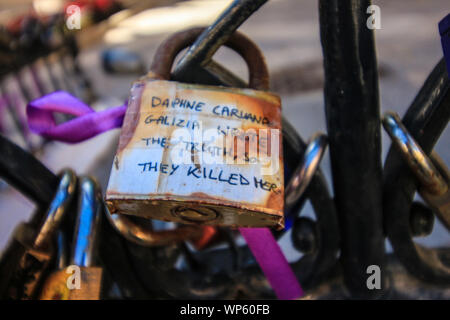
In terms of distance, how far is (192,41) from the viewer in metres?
0.61

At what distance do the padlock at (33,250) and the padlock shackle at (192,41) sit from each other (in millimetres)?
231

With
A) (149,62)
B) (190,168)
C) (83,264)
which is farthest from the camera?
(149,62)

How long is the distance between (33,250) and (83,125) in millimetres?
202

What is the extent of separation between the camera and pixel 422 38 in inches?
107

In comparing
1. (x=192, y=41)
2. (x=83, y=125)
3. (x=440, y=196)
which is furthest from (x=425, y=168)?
(x=83, y=125)

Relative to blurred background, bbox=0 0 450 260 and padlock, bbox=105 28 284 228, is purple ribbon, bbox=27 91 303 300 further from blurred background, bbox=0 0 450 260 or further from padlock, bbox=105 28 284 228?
blurred background, bbox=0 0 450 260

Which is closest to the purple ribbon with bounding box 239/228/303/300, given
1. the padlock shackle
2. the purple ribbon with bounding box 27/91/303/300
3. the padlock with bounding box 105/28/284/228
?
the purple ribbon with bounding box 27/91/303/300

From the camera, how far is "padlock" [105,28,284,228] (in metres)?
0.49

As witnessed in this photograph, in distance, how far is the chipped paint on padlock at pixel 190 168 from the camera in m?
0.49

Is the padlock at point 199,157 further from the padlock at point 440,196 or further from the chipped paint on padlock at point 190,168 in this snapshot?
the padlock at point 440,196

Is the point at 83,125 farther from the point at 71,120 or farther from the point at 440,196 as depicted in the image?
the point at 440,196

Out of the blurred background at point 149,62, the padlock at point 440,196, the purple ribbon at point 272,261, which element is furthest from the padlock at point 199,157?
the blurred background at point 149,62

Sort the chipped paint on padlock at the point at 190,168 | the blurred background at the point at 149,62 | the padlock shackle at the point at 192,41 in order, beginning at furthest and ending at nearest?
1. the blurred background at the point at 149,62
2. the padlock shackle at the point at 192,41
3. the chipped paint on padlock at the point at 190,168
